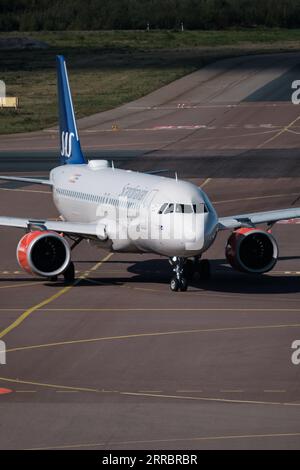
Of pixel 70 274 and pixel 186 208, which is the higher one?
pixel 186 208

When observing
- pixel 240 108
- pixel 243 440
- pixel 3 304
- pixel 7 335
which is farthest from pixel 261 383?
pixel 240 108

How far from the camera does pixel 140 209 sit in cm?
4875

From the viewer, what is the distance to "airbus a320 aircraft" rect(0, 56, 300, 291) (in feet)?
153

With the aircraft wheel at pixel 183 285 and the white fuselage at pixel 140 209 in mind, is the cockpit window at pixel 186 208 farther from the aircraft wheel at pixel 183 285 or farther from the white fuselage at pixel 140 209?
the aircraft wheel at pixel 183 285

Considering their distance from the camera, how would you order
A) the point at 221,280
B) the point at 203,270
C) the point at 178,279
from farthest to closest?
1. the point at 221,280
2. the point at 203,270
3. the point at 178,279

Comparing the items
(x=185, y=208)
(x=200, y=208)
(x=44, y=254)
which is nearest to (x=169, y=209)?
(x=185, y=208)

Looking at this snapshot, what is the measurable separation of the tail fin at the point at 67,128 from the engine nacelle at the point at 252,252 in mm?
11689

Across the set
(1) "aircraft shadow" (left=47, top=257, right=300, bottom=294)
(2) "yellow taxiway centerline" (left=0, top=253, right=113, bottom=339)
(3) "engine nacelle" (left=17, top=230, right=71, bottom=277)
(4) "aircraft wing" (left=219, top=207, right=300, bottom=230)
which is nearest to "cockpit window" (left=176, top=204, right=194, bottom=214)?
(1) "aircraft shadow" (left=47, top=257, right=300, bottom=294)

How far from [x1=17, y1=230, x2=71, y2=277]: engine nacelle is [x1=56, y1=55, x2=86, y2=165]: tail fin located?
407 inches

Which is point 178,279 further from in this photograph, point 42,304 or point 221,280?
point 42,304

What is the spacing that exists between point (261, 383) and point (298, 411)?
319cm

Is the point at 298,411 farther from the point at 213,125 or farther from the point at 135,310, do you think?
the point at 213,125

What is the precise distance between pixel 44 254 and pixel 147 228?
414 cm

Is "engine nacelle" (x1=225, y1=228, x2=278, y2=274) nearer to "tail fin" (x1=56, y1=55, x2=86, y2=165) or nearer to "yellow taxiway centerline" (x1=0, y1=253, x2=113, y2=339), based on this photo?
"yellow taxiway centerline" (x1=0, y1=253, x2=113, y2=339)
